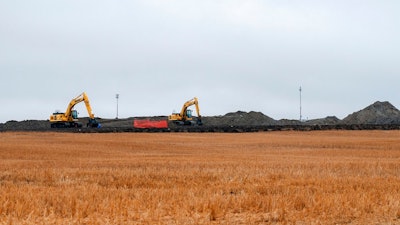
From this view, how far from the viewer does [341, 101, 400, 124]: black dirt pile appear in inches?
5167

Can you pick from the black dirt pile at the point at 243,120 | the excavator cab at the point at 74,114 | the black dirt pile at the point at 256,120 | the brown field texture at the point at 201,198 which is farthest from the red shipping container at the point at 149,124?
the brown field texture at the point at 201,198

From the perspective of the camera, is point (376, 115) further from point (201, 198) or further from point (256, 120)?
point (201, 198)

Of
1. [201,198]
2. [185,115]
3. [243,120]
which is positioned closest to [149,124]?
[185,115]

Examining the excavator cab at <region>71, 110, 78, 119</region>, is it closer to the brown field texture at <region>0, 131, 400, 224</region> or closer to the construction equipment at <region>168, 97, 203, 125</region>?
the construction equipment at <region>168, 97, 203, 125</region>

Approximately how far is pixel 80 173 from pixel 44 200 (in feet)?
27.0

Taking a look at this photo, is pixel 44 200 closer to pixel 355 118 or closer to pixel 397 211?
pixel 397 211

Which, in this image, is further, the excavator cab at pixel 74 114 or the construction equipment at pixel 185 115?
the construction equipment at pixel 185 115

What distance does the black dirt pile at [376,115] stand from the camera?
131250 millimetres

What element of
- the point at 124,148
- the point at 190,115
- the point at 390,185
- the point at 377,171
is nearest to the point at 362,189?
the point at 390,185

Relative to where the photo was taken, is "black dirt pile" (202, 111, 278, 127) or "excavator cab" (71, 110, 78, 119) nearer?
"excavator cab" (71, 110, 78, 119)

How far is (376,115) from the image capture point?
13475 centimetres

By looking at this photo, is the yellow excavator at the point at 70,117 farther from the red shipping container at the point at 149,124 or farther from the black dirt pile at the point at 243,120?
the black dirt pile at the point at 243,120

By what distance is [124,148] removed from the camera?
50.0 meters

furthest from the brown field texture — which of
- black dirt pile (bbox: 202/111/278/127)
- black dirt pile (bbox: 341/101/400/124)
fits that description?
black dirt pile (bbox: 341/101/400/124)
